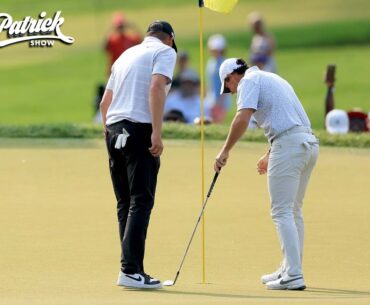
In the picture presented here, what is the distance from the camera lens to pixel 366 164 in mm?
14867

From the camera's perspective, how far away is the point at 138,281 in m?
9.88

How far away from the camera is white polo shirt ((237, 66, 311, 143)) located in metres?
10.0

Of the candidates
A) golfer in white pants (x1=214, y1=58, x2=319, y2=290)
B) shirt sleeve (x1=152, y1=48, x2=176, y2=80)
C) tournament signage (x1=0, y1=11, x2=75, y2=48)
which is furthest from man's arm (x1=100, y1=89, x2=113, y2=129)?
tournament signage (x1=0, y1=11, x2=75, y2=48)

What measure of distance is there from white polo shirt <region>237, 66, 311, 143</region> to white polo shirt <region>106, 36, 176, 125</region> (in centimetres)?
53

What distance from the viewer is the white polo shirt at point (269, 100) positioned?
10.0 m

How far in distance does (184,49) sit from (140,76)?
33.2 meters

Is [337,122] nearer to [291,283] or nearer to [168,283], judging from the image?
[291,283]

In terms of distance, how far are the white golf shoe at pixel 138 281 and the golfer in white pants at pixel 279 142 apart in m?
0.80

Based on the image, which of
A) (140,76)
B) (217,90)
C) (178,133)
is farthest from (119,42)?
(140,76)

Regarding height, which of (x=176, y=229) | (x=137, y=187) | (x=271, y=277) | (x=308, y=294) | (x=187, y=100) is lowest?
(x=308, y=294)

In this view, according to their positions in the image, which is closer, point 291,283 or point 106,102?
point 291,283

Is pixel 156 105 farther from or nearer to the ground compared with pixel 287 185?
farther from the ground

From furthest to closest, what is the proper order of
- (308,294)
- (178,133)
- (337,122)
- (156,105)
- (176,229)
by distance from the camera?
(337,122), (178,133), (176,229), (156,105), (308,294)

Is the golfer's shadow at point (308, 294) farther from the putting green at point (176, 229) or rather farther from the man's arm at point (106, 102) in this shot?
the man's arm at point (106, 102)
